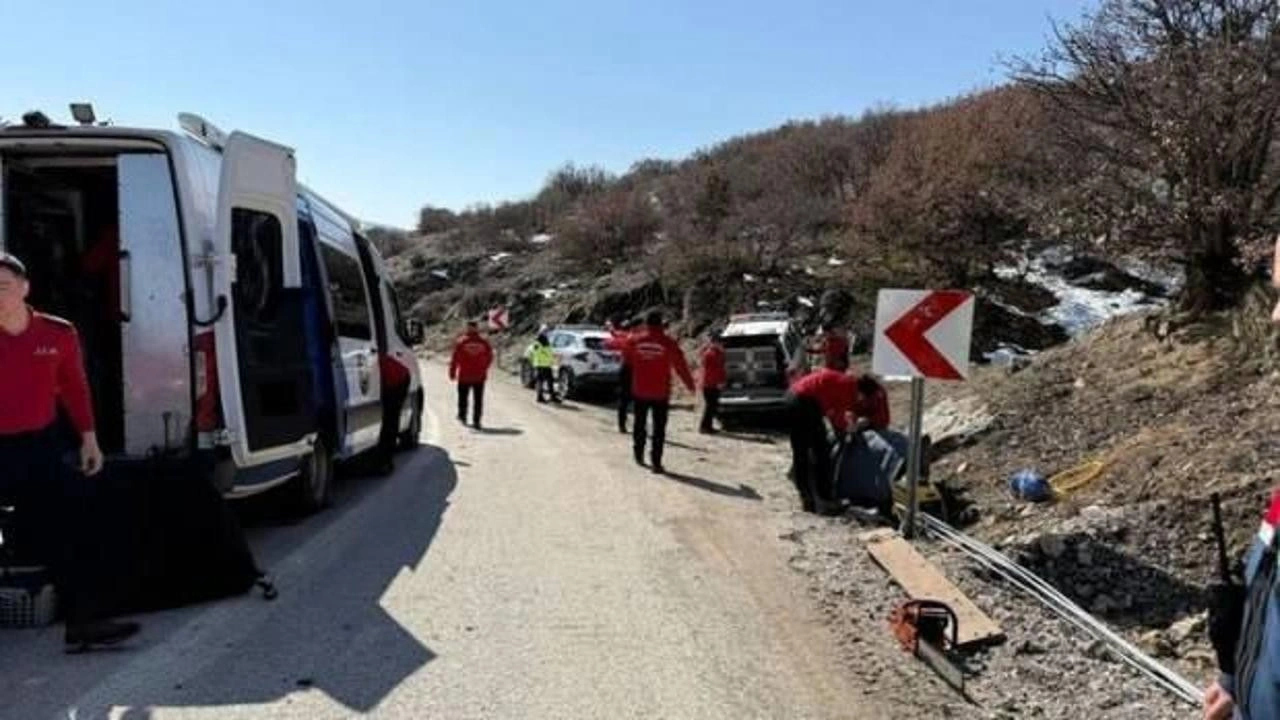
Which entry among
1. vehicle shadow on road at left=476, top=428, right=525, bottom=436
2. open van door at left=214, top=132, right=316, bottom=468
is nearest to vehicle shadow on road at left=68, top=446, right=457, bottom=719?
open van door at left=214, top=132, right=316, bottom=468

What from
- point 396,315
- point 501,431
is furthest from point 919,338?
point 501,431

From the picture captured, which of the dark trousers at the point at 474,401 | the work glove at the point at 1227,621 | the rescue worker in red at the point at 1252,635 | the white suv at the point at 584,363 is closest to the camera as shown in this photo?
the rescue worker in red at the point at 1252,635

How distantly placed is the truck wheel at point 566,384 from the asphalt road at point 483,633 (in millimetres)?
15297

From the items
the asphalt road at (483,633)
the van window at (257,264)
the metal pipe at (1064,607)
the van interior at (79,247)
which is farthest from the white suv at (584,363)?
the van window at (257,264)

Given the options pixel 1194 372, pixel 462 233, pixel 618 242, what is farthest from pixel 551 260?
pixel 1194 372

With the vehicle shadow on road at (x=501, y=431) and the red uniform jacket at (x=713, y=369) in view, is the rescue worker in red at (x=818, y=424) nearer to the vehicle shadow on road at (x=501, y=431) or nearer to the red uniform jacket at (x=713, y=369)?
the vehicle shadow on road at (x=501, y=431)

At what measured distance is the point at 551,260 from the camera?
5847 cm

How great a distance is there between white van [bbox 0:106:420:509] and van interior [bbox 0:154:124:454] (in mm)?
11

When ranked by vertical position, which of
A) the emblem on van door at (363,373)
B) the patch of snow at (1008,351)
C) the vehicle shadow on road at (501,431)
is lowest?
the vehicle shadow on road at (501,431)

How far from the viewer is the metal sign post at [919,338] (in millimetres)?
8094

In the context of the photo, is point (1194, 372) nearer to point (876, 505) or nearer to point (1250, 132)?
point (1250, 132)

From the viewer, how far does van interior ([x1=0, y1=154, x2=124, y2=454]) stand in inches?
266

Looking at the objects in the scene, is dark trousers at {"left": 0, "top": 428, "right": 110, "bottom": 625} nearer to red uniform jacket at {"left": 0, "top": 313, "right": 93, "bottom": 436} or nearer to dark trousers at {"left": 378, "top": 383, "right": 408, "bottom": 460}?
red uniform jacket at {"left": 0, "top": 313, "right": 93, "bottom": 436}

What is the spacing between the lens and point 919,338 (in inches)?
321
